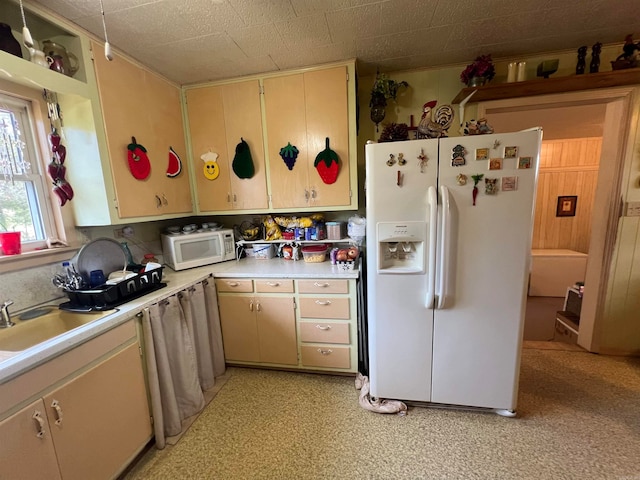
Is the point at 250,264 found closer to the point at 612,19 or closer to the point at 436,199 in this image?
the point at 436,199

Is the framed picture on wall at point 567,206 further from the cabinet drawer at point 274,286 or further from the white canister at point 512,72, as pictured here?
the cabinet drawer at point 274,286

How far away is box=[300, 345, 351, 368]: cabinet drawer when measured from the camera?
207 cm

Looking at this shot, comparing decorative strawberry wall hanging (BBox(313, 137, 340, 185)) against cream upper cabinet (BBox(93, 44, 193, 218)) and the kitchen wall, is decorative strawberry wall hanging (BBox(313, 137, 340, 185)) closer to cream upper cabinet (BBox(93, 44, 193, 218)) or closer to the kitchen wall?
the kitchen wall

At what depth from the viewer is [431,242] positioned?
5.13ft

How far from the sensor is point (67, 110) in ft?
5.34

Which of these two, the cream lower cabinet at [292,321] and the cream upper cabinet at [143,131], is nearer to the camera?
the cream upper cabinet at [143,131]

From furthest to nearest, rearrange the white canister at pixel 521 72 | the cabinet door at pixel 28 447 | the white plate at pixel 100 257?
the white canister at pixel 521 72, the white plate at pixel 100 257, the cabinet door at pixel 28 447

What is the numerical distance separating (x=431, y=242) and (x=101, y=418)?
1917 millimetres

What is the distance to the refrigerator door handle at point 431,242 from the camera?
5.01ft

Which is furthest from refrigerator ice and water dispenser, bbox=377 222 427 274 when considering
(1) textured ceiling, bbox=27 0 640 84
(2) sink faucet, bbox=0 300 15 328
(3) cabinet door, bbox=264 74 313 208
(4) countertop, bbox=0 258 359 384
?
(2) sink faucet, bbox=0 300 15 328

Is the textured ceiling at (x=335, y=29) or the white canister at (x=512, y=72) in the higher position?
the textured ceiling at (x=335, y=29)

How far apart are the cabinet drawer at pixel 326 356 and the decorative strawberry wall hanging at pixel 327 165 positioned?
1.32 m

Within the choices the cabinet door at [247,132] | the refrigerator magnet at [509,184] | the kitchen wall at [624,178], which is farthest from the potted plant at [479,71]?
the cabinet door at [247,132]

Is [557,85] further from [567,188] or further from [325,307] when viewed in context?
[567,188]
